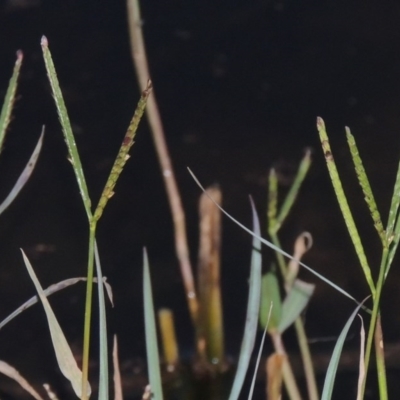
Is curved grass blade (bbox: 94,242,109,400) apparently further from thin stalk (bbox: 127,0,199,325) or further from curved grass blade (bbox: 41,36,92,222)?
thin stalk (bbox: 127,0,199,325)

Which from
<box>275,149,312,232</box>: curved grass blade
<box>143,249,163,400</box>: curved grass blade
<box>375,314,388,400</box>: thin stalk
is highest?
<box>275,149,312,232</box>: curved grass blade

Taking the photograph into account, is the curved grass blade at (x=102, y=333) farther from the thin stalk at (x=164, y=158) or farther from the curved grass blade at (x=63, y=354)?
the thin stalk at (x=164, y=158)

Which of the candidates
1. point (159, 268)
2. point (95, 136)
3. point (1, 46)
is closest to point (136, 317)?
point (159, 268)

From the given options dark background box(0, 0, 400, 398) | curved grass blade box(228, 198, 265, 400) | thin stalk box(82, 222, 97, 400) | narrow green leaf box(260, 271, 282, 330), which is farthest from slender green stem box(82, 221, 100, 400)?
dark background box(0, 0, 400, 398)

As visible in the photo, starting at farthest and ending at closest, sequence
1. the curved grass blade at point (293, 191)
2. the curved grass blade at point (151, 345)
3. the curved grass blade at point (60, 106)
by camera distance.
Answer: the curved grass blade at point (293, 191)
the curved grass blade at point (151, 345)
the curved grass blade at point (60, 106)

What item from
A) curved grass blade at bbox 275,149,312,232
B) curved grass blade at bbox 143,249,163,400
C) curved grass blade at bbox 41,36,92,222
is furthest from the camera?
curved grass blade at bbox 275,149,312,232

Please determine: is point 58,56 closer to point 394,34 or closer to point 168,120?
point 168,120

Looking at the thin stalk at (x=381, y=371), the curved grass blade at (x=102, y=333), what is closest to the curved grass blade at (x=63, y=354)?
the curved grass blade at (x=102, y=333)
